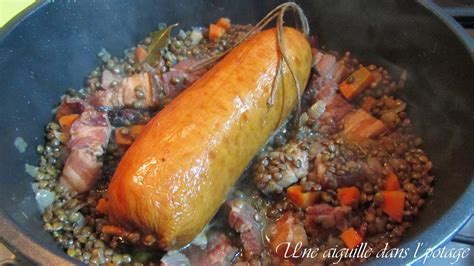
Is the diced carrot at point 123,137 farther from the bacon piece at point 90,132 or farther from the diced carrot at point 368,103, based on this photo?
the diced carrot at point 368,103

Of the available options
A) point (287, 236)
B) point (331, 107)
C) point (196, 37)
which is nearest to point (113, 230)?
point (287, 236)

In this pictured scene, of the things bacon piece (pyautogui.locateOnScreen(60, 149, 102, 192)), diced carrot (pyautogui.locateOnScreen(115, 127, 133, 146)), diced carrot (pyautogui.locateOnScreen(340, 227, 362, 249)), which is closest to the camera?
diced carrot (pyautogui.locateOnScreen(340, 227, 362, 249))

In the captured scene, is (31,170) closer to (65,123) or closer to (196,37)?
(65,123)

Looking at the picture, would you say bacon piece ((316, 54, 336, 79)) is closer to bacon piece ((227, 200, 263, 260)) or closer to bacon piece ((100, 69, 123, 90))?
bacon piece ((227, 200, 263, 260))

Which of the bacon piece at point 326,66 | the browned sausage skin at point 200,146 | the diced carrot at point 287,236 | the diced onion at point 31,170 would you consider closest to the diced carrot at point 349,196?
the diced carrot at point 287,236

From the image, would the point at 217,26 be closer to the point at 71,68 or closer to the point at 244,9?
the point at 244,9

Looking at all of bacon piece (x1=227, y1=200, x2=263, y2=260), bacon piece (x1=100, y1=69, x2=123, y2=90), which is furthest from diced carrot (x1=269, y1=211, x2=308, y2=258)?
bacon piece (x1=100, y1=69, x2=123, y2=90)
